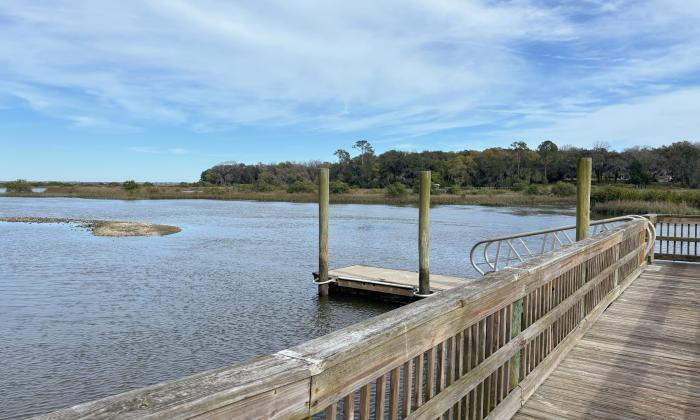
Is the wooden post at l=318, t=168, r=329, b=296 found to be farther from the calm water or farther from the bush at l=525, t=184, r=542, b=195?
the bush at l=525, t=184, r=542, b=195

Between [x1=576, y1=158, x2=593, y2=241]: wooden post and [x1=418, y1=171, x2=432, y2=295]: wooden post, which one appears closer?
[x1=576, y1=158, x2=593, y2=241]: wooden post

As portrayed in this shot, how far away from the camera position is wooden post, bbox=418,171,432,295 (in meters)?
13.2

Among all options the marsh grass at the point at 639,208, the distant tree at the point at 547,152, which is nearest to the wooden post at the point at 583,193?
the marsh grass at the point at 639,208

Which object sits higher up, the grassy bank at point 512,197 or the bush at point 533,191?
the bush at point 533,191

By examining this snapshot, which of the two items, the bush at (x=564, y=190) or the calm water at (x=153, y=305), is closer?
the calm water at (x=153, y=305)

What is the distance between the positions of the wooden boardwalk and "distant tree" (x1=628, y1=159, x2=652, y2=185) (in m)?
104

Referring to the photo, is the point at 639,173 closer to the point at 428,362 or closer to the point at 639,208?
the point at 639,208

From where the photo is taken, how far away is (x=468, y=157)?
130 metres

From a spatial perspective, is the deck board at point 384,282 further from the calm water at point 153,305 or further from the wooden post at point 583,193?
the wooden post at point 583,193

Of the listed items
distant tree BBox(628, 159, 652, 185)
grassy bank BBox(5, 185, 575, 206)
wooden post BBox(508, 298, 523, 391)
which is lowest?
grassy bank BBox(5, 185, 575, 206)

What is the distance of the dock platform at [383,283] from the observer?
45.1 ft

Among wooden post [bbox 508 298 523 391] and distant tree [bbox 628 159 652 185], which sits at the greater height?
distant tree [bbox 628 159 652 185]

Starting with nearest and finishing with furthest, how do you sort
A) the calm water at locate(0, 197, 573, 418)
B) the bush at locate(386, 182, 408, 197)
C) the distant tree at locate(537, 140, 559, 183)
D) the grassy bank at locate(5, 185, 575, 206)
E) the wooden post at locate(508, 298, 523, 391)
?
the wooden post at locate(508, 298, 523, 391) < the calm water at locate(0, 197, 573, 418) < the grassy bank at locate(5, 185, 575, 206) < the bush at locate(386, 182, 408, 197) < the distant tree at locate(537, 140, 559, 183)

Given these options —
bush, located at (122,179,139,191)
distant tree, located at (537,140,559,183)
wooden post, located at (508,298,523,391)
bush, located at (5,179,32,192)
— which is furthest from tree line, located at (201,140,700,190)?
wooden post, located at (508,298,523,391)
